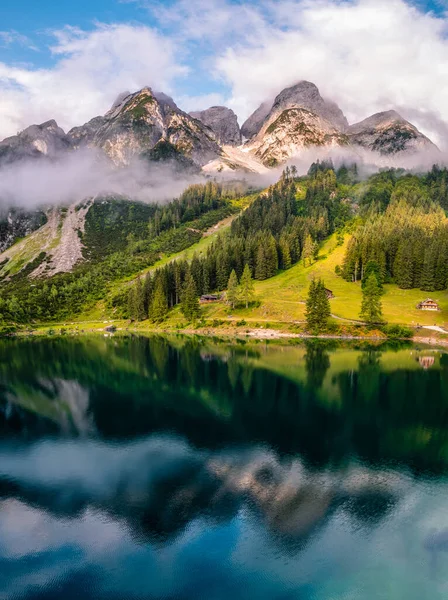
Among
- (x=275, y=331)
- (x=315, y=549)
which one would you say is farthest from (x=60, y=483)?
(x=275, y=331)

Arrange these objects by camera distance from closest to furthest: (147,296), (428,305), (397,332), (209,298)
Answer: (397,332), (428,305), (209,298), (147,296)

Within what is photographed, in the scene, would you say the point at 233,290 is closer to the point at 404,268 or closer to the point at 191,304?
the point at 191,304

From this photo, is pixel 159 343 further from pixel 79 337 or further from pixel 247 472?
pixel 247 472

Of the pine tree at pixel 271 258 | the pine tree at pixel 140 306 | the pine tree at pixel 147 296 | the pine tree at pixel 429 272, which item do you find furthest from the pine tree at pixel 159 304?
the pine tree at pixel 429 272

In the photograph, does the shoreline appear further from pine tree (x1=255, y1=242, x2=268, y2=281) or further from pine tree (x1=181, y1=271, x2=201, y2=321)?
pine tree (x1=255, y1=242, x2=268, y2=281)

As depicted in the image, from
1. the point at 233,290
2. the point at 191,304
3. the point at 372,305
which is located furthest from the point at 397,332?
the point at 191,304

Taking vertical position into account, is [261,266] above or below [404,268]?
above
